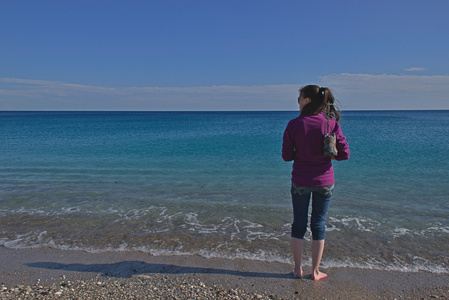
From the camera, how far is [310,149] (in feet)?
12.6

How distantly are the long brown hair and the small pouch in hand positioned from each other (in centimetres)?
31

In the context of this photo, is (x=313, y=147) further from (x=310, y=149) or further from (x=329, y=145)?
(x=329, y=145)

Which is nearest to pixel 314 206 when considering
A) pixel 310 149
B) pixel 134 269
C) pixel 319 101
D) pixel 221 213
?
pixel 310 149

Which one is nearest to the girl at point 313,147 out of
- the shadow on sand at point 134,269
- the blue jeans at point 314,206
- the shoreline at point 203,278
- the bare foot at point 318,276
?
the blue jeans at point 314,206

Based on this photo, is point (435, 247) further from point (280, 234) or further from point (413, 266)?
point (280, 234)

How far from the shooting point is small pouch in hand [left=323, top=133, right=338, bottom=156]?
372 cm

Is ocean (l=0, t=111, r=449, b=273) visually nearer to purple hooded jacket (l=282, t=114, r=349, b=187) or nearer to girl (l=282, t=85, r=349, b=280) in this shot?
girl (l=282, t=85, r=349, b=280)

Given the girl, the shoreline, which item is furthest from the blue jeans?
the shoreline

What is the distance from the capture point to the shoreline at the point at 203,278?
4.19 m

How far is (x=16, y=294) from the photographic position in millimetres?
4043

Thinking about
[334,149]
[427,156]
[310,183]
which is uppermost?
[334,149]

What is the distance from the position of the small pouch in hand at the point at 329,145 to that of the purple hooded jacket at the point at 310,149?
0.23ft

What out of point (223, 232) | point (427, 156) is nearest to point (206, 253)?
point (223, 232)

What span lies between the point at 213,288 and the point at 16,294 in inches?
94.0
